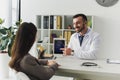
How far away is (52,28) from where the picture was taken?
4848mm

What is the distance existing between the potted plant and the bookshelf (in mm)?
642

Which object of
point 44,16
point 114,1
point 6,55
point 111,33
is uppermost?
point 114,1

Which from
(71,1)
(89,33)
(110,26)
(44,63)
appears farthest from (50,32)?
(44,63)

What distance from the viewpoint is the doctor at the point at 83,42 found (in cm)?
303

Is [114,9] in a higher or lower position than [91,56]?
higher

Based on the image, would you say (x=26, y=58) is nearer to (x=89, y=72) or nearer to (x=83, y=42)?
(x=89, y=72)

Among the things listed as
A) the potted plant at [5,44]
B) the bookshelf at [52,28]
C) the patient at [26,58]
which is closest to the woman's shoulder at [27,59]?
the patient at [26,58]

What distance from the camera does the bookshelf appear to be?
188 inches

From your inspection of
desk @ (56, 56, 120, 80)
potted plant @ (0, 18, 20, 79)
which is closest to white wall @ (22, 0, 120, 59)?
potted plant @ (0, 18, 20, 79)

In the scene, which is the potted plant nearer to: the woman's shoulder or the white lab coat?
the white lab coat

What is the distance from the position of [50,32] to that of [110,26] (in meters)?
1.31

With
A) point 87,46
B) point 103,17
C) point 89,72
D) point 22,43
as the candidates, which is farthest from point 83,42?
point 22,43

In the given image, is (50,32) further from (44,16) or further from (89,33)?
(89,33)

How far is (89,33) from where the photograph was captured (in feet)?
11.3
